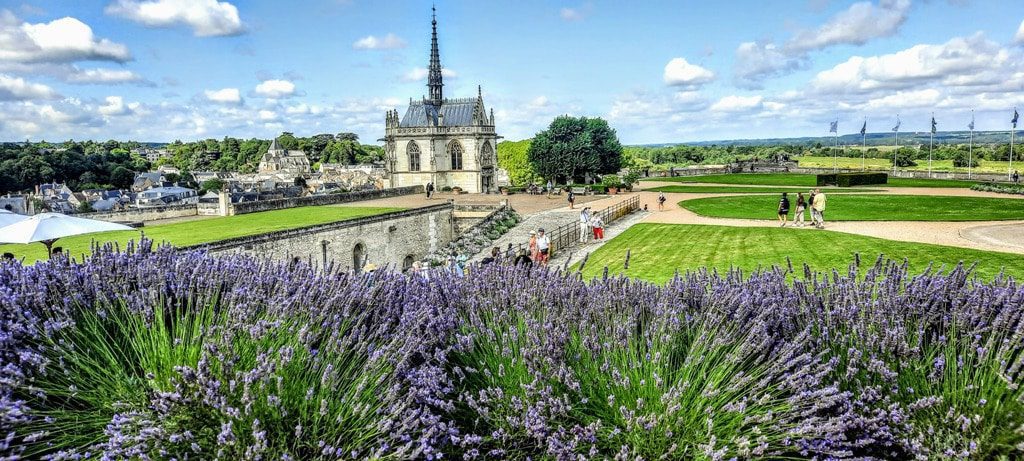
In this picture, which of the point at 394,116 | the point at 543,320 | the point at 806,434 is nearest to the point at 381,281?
the point at 543,320

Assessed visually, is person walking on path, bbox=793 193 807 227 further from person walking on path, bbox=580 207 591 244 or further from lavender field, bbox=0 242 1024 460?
lavender field, bbox=0 242 1024 460

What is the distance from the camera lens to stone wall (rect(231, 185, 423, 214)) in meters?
31.2

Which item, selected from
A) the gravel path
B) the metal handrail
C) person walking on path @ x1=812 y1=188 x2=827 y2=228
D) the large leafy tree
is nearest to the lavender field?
the metal handrail

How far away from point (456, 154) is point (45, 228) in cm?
4211

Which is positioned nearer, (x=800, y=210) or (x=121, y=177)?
(x=800, y=210)

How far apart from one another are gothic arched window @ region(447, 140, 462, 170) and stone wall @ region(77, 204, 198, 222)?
24.2m

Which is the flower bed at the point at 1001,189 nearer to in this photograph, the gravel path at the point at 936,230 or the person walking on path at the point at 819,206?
the gravel path at the point at 936,230

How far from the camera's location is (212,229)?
957 inches

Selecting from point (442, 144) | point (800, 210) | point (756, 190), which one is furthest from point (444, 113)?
point (800, 210)

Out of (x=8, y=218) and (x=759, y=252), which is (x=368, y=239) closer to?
(x=8, y=218)

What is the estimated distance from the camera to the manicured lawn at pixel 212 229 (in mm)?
19337

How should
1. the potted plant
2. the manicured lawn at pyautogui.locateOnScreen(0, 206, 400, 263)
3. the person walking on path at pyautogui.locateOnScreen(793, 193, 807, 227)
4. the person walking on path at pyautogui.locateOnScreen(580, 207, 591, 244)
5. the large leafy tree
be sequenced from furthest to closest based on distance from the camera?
the large leafy tree
the potted plant
the person walking on path at pyautogui.locateOnScreen(580, 207, 591, 244)
the person walking on path at pyautogui.locateOnScreen(793, 193, 807, 227)
the manicured lawn at pyautogui.locateOnScreen(0, 206, 400, 263)

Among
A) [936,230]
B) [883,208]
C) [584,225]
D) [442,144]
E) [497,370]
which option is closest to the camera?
[497,370]

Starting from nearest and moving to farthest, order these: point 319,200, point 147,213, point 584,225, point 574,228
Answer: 1. point 584,225
2. point 574,228
3. point 147,213
4. point 319,200
